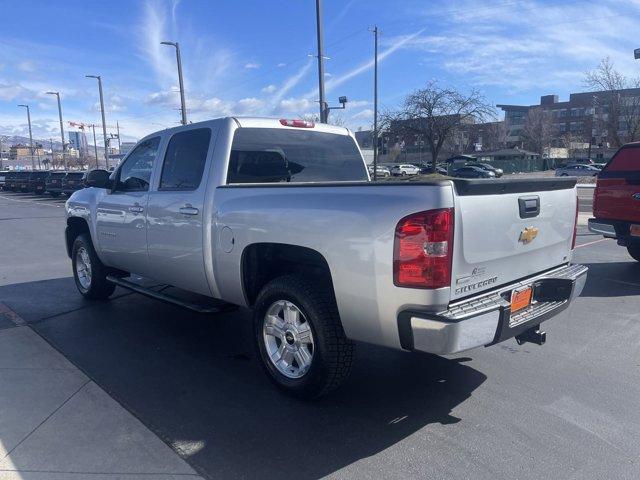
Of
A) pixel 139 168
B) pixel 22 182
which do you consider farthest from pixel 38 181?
pixel 139 168

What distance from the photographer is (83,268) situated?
6664 millimetres

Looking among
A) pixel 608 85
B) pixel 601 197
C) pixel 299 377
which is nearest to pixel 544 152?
pixel 608 85

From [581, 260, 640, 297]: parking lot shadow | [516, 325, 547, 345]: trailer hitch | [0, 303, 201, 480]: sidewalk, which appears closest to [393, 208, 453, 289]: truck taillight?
[516, 325, 547, 345]: trailer hitch

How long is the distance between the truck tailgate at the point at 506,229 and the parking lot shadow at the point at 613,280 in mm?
3194

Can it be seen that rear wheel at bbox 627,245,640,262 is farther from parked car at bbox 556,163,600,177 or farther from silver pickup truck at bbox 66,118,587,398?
parked car at bbox 556,163,600,177

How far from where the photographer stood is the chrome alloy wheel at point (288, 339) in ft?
12.0

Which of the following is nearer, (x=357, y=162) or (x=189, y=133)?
(x=189, y=133)

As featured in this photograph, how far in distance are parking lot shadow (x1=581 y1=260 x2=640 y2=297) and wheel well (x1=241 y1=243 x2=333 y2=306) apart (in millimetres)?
4334

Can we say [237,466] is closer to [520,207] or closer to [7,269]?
[520,207]

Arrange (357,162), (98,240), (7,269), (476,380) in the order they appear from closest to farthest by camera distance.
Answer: (476,380)
(357,162)
(98,240)
(7,269)

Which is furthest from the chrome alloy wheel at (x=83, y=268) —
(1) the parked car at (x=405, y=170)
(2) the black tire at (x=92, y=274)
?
(1) the parked car at (x=405, y=170)

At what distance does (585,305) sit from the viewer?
19.9 ft

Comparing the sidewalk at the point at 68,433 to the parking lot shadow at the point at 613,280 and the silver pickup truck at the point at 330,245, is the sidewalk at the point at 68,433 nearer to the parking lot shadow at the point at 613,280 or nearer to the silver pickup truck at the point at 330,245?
the silver pickup truck at the point at 330,245

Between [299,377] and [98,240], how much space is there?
344cm
